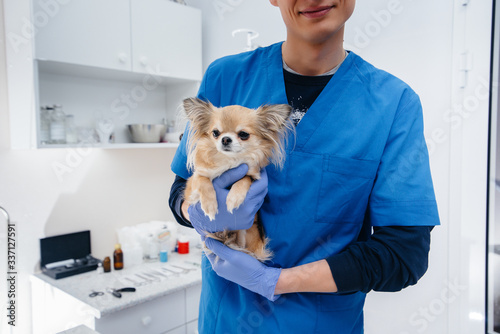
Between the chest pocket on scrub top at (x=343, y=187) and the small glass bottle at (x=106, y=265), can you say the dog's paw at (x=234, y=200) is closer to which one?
the chest pocket on scrub top at (x=343, y=187)

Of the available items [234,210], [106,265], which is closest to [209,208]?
[234,210]

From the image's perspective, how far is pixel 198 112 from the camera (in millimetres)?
1202

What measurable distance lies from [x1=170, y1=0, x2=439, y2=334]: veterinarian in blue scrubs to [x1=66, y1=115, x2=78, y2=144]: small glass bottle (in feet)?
6.27

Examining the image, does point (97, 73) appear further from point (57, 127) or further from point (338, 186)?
point (338, 186)

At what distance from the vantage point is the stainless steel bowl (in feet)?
10.4

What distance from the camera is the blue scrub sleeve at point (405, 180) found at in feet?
3.55

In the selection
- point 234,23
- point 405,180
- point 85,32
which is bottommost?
point 405,180

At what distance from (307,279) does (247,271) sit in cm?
21

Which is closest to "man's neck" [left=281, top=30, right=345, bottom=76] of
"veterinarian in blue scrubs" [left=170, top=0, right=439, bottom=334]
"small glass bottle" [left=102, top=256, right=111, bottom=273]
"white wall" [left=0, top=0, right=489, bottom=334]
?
"veterinarian in blue scrubs" [left=170, top=0, right=439, bottom=334]

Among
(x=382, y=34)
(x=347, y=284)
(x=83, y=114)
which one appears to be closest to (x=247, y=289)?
(x=347, y=284)

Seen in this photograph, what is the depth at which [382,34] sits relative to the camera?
230 cm

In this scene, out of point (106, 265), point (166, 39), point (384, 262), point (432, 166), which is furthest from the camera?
point (166, 39)

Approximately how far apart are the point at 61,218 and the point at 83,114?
95 cm

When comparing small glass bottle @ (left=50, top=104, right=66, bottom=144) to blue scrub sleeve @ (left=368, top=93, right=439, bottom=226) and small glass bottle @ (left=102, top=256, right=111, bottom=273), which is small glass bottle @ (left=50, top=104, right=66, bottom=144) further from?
blue scrub sleeve @ (left=368, top=93, right=439, bottom=226)
